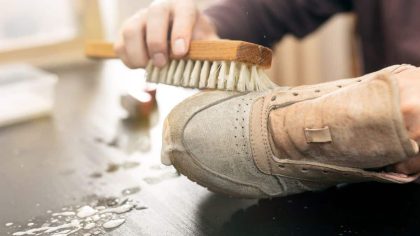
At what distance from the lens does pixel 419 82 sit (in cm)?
52

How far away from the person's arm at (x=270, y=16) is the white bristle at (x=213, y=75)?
35 centimetres

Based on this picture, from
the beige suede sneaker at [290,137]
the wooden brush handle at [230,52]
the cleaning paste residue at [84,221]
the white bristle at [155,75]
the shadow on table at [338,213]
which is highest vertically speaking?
the wooden brush handle at [230,52]

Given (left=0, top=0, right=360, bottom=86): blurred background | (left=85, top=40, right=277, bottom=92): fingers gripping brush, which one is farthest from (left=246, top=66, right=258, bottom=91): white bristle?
(left=0, top=0, right=360, bottom=86): blurred background

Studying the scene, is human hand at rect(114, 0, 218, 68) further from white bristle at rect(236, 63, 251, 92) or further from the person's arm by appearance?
the person's arm

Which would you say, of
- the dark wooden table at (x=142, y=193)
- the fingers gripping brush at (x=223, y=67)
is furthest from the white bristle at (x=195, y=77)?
the dark wooden table at (x=142, y=193)

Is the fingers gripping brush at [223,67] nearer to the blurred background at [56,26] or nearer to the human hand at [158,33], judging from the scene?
the human hand at [158,33]

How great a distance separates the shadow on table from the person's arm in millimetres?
445

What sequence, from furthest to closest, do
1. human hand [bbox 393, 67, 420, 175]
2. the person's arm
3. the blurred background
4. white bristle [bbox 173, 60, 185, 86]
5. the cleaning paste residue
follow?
the blurred background, the person's arm, white bristle [bbox 173, 60, 185, 86], the cleaning paste residue, human hand [bbox 393, 67, 420, 175]

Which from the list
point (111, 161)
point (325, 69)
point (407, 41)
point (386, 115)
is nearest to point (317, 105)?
point (386, 115)

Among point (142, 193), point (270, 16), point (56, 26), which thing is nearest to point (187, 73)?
point (142, 193)

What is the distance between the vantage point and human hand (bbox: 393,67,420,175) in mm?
496

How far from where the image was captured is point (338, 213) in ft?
1.98

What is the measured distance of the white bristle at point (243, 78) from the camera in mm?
628

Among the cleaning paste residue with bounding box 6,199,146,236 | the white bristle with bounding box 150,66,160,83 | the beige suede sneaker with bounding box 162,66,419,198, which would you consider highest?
the white bristle with bounding box 150,66,160,83
